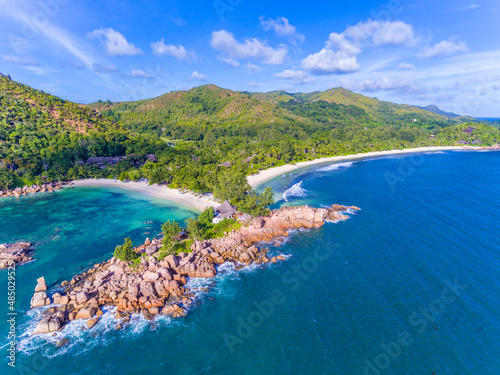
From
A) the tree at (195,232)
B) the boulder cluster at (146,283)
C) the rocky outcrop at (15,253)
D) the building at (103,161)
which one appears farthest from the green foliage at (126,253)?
the building at (103,161)

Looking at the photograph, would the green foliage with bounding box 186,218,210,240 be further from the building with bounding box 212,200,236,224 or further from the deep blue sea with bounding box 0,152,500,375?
the deep blue sea with bounding box 0,152,500,375

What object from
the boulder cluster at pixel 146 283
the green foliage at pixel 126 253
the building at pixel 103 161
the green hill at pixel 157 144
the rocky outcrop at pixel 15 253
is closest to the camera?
the boulder cluster at pixel 146 283

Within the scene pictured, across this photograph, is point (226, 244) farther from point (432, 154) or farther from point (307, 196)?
point (432, 154)

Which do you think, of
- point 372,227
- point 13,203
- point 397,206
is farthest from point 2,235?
point 397,206

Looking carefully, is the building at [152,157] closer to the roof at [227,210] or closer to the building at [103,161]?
the building at [103,161]

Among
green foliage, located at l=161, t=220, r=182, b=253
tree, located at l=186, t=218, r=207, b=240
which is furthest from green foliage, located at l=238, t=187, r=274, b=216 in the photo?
green foliage, located at l=161, t=220, r=182, b=253

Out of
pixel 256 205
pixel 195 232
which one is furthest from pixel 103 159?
pixel 256 205
